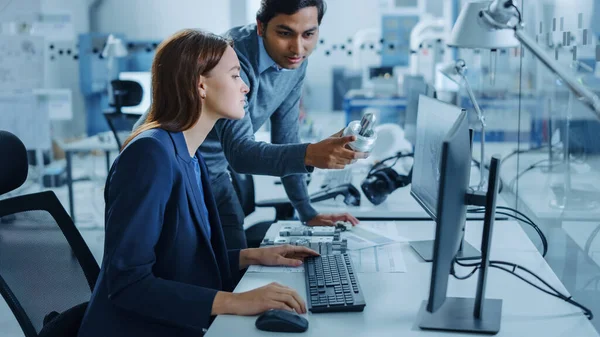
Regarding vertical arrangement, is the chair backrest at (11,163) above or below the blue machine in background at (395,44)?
below

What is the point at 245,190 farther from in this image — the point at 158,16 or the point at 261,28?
the point at 158,16

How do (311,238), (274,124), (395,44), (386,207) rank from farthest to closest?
1. (395,44)
2. (386,207)
3. (274,124)
4. (311,238)

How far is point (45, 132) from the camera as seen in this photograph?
468 cm

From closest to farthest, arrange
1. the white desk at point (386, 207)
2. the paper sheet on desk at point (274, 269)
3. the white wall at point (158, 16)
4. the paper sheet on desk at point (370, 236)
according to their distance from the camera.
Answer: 1. the paper sheet on desk at point (274, 269)
2. the paper sheet on desk at point (370, 236)
3. the white desk at point (386, 207)
4. the white wall at point (158, 16)

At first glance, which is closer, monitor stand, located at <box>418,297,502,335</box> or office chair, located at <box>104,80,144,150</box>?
monitor stand, located at <box>418,297,502,335</box>

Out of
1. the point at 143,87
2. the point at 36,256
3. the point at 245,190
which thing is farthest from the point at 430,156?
the point at 143,87

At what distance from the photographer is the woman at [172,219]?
1356 millimetres

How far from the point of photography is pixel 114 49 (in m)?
5.26

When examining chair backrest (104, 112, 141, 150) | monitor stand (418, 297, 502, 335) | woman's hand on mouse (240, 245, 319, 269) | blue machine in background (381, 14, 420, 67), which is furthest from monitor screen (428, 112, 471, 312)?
blue machine in background (381, 14, 420, 67)

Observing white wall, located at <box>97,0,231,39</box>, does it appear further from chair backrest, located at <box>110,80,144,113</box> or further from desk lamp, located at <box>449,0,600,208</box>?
desk lamp, located at <box>449,0,600,208</box>

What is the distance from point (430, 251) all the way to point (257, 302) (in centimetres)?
65

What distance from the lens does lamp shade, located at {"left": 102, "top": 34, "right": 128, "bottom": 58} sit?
5254 millimetres

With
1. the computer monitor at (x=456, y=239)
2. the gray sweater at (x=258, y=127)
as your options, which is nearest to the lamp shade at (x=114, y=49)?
the gray sweater at (x=258, y=127)

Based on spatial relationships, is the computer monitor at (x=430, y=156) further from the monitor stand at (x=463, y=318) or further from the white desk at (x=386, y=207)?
the white desk at (x=386, y=207)
